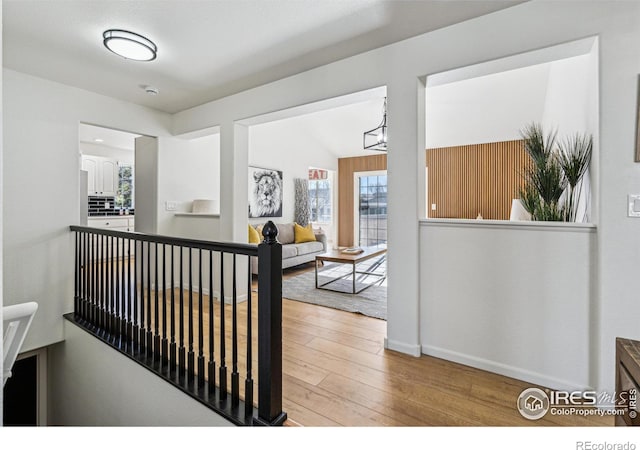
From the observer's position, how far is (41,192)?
2.99 metres

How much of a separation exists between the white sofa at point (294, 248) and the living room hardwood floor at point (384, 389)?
258cm

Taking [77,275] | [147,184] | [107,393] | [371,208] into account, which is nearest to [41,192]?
[77,275]

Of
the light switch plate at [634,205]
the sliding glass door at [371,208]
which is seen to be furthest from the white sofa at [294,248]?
the light switch plate at [634,205]

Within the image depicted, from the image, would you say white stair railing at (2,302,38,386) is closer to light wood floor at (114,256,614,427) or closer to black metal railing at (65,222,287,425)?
black metal railing at (65,222,287,425)

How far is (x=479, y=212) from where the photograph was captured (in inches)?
243

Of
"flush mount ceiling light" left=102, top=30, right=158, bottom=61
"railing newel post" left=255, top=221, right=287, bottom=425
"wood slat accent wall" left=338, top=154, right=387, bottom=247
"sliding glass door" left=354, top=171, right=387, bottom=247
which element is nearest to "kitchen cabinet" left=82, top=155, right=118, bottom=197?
"flush mount ceiling light" left=102, top=30, right=158, bottom=61

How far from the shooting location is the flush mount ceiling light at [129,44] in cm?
216

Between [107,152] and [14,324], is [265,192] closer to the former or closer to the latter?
[107,152]

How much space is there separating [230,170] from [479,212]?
16.2 ft

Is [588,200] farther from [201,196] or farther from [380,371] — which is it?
[201,196]

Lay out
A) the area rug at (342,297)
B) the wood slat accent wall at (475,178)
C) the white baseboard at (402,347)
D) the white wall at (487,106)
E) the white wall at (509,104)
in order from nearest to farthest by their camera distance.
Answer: the white baseboard at (402,347)
the white wall at (509,104)
the area rug at (342,297)
the white wall at (487,106)
the wood slat accent wall at (475,178)

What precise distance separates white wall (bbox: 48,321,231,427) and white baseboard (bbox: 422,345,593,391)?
151 cm

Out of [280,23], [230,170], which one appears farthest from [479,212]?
[280,23]

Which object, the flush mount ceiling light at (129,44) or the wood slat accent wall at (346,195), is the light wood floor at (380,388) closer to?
the flush mount ceiling light at (129,44)
